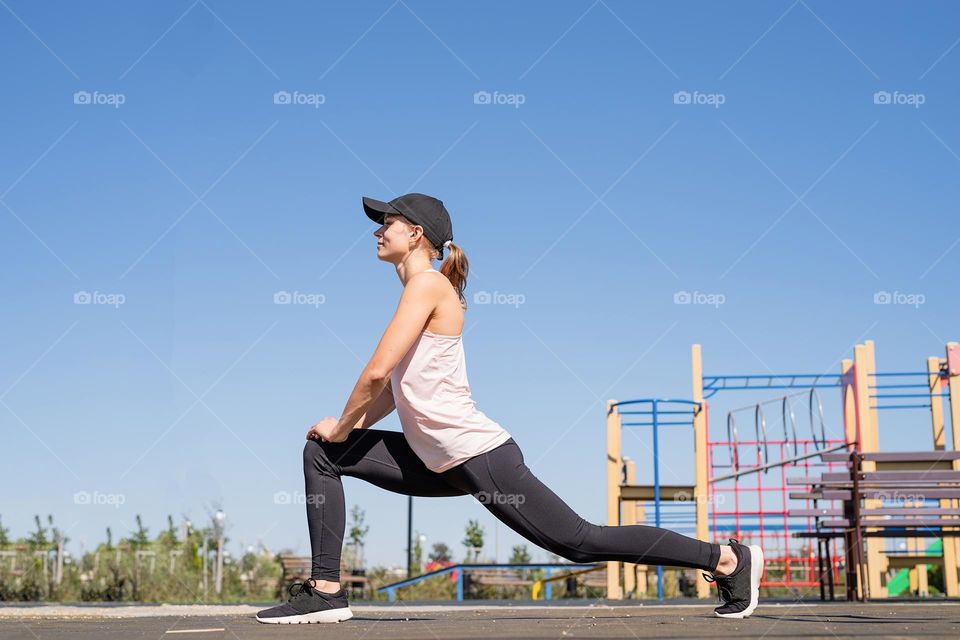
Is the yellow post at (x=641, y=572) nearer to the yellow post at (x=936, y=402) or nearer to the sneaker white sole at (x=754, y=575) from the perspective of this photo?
the yellow post at (x=936, y=402)

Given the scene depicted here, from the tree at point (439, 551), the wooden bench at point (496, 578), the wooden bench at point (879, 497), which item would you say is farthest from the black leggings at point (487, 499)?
the tree at point (439, 551)

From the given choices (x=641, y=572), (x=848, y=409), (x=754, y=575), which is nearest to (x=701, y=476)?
(x=641, y=572)

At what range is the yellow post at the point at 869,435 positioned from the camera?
11.7 m

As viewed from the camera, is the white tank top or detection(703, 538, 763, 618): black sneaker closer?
the white tank top

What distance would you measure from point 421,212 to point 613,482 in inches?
357

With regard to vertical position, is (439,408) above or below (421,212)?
below

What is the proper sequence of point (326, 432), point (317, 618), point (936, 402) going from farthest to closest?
point (936, 402), point (317, 618), point (326, 432)

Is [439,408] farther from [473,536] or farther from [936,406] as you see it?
[473,536]

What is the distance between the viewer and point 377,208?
13.4ft

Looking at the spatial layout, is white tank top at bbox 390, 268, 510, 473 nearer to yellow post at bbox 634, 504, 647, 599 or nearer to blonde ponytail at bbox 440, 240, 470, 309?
blonde ponytail at bbox 440, 240, 470, 309

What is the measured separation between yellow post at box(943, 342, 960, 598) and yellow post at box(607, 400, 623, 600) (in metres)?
3.68

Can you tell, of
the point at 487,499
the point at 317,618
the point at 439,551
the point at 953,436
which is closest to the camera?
the point at 487,499

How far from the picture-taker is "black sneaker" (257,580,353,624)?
4.04m

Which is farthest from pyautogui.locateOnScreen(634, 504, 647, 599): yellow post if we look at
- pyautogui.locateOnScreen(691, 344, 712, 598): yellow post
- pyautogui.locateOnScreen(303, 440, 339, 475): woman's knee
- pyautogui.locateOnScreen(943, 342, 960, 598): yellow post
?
pyautogui.locateOnScreen(303, 440, 339, 475): woman's knee
